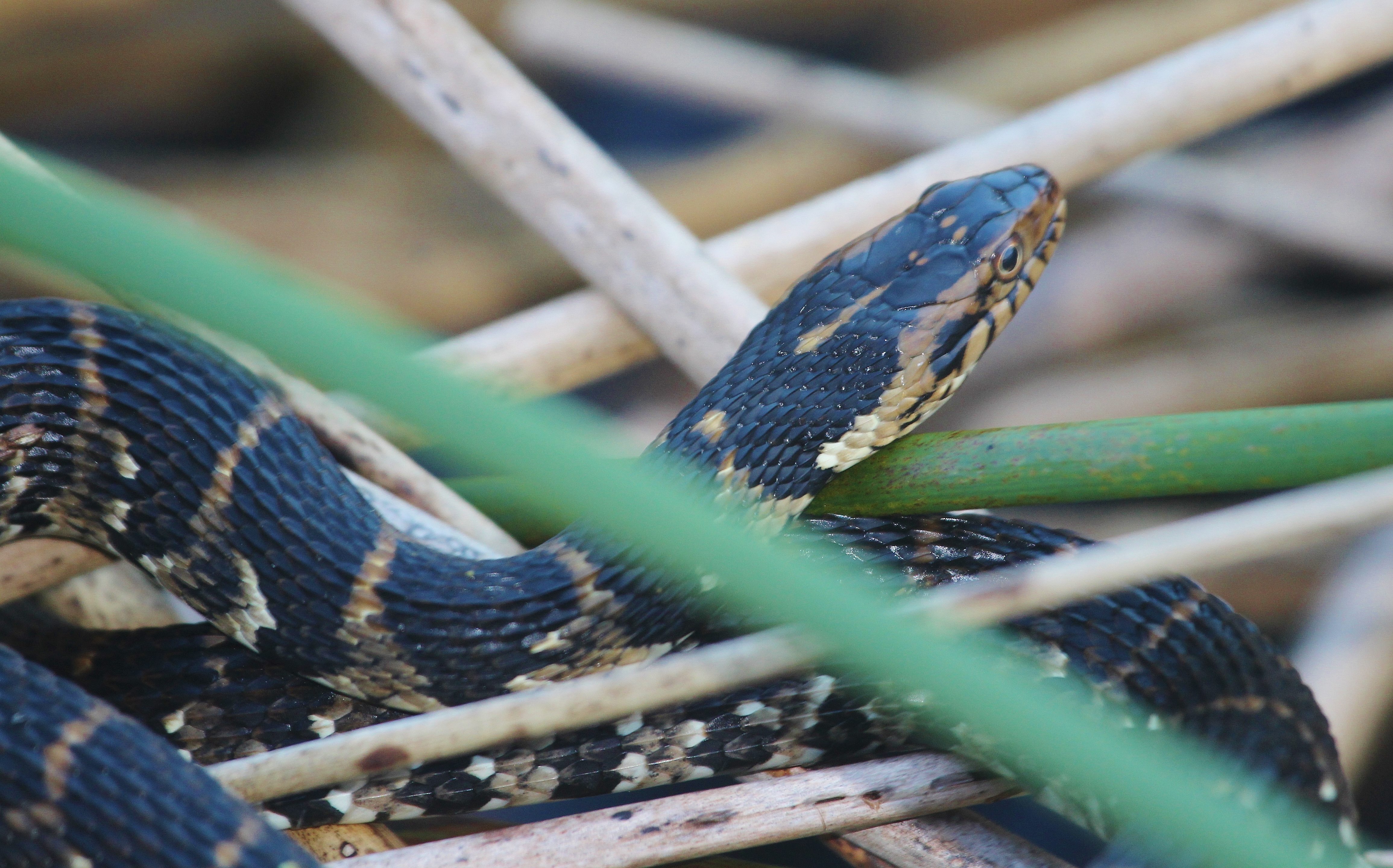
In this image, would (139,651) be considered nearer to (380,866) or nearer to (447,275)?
(380,866)

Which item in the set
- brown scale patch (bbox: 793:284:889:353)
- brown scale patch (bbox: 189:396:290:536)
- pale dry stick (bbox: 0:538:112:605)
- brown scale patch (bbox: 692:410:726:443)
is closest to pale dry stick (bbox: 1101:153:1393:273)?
brown scale patch (bbox: 793:284:889:353)

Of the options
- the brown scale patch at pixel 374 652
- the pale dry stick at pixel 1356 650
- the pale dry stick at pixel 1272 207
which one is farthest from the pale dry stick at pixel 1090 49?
the brown scale patch at pixel 374 652

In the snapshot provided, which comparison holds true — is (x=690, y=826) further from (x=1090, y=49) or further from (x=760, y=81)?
(x=1090, y=49)

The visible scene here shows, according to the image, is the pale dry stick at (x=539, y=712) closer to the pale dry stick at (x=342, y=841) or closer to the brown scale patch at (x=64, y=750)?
the brown scale patch at (x=64, y=750)

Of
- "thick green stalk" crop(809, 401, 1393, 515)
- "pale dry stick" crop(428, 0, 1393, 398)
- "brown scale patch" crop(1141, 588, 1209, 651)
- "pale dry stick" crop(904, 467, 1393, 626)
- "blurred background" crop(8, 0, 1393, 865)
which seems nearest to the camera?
"pale dry stick" crop(904, 467, 1393, 626)

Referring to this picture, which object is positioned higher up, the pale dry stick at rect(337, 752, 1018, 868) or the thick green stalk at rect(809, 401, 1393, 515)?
the thick green stalk at rect(809, 401, 1393, 515)

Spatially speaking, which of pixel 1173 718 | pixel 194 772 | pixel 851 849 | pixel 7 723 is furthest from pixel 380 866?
pixel 1173 718

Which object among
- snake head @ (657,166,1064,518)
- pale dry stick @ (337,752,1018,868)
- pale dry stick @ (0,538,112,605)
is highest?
snake head @ (657,166,1064,518)

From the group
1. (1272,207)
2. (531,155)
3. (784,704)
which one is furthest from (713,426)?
(1272,207)

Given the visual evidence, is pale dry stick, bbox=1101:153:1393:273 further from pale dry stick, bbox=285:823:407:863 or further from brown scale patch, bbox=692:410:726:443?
pale dry stick, bbox=285:823:407:863
